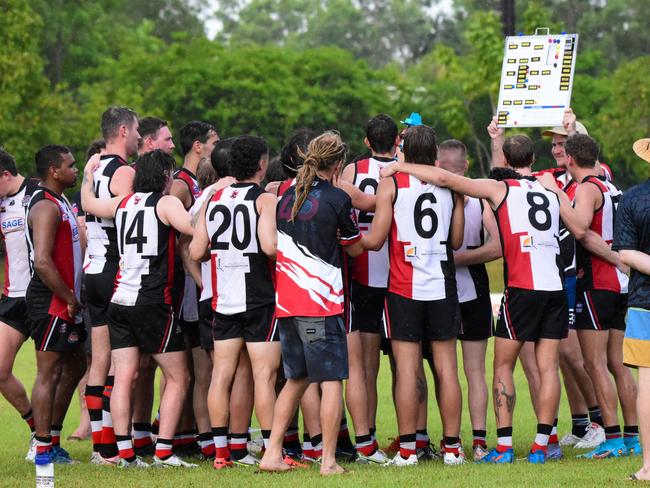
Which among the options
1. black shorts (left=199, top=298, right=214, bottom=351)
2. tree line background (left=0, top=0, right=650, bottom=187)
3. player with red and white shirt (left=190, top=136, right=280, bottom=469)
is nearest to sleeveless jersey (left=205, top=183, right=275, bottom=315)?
player with red and white shirt (left=190, top=136, right=280, bottom=469)

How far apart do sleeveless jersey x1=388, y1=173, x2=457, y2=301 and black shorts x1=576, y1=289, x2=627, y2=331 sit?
1512mm

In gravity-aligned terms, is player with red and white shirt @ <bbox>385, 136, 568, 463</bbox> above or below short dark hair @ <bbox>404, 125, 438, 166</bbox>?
below

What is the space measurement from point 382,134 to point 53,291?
298cm

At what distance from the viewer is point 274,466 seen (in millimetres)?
8680

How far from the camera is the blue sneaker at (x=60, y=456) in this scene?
969cm

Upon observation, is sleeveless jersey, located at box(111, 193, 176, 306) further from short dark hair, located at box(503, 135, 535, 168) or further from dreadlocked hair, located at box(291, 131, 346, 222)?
short dark hair, located at box(503, 135, 535, 168)

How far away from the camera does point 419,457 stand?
9.58 meters

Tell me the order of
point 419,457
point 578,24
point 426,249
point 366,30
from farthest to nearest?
point 366,30 → point 578,24 → point 419,457 → point 426,249

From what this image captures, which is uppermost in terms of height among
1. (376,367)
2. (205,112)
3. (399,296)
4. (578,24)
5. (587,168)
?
(578,24)

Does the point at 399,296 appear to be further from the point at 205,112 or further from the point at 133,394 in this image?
the point at 205,112

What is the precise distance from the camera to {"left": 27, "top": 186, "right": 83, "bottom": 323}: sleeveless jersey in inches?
380

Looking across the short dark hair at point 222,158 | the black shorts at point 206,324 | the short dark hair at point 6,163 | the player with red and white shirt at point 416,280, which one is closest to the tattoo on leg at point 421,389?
the player with red and white shirt at point 416,280

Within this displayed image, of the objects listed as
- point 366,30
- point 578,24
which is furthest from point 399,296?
point 366,30

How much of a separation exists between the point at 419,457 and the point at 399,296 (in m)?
1.46
